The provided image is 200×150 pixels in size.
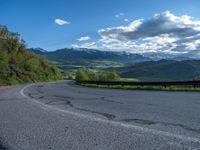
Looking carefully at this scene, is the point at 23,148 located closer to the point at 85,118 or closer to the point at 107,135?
the point at 107,135

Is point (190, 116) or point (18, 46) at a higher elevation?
point (18, 46)

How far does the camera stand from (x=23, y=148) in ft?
15.3

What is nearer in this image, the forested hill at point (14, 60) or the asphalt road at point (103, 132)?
the asphalt road at point (103, 132)

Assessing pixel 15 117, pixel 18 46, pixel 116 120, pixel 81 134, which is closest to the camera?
pixel 81 134

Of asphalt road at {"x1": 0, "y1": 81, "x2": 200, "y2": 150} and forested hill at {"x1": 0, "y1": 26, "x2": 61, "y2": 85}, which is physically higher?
forested hill at {"x1": 0, "y1": 26, "x2": 61, "y2": 85}

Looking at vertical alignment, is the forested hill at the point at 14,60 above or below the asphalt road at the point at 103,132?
above

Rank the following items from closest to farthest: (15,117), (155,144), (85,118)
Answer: (155,144), (85,118), (15,117)

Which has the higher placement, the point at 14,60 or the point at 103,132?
the point at 14,60

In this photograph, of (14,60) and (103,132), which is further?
(14,60)

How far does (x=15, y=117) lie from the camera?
8.19 meters

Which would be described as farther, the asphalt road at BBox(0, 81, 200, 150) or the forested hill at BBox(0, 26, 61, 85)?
the forested hill at BBox(0, 26, 61, 85)

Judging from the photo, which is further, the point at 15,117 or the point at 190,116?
the point at 15,117

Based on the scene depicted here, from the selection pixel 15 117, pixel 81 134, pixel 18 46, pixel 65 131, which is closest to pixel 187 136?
pixel 81 134

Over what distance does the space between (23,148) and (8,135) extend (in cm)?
126
